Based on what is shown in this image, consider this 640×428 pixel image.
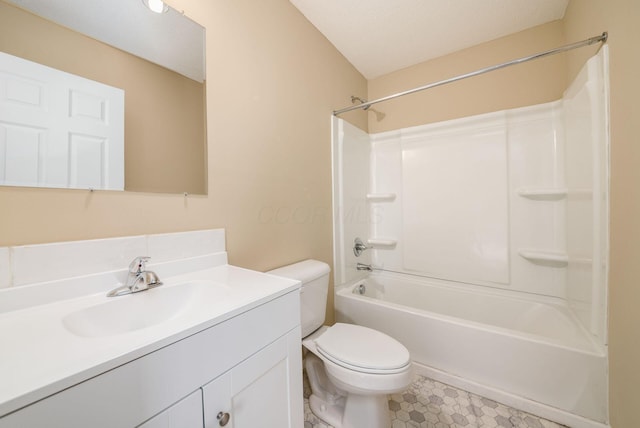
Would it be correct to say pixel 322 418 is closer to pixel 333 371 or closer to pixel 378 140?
pixel 333 371

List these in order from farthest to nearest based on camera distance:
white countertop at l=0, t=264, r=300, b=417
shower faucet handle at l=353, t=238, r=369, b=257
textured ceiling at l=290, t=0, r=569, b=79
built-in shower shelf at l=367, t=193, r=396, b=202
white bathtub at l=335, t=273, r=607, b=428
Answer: built-in shower shelf at l=367, t=193, r=396, b=202 < shower faucet handle at l=353, t=238, r=369, b=257 < textured ceiling at l=290, t=0, r=569, b=79 < white bathtub at l=335, t=273, r=607, b=428 < white countertop at l=0, t=264, r=300, b=417

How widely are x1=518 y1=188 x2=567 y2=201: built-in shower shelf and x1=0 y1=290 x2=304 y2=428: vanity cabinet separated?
70.1 inches

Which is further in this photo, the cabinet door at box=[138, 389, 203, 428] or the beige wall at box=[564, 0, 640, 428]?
the beige wall at box=[564, 0, 640, 428]

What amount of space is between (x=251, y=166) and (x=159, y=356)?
92 cm

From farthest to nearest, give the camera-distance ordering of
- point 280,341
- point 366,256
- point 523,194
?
point 366,256 → point 523,194 → point 280,341

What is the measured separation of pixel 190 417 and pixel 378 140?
2.25 metres

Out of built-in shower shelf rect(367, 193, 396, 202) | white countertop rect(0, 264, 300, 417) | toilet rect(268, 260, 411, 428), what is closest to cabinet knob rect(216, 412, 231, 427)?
white countertop rect(0, 264, 300, 417)

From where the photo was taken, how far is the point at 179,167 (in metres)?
0.96

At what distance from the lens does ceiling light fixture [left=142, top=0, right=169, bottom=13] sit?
88cm

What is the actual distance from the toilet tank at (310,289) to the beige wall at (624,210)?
1.26 m

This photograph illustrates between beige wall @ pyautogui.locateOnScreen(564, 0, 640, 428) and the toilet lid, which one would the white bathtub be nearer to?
Result: beige wall @ pyautogui.locateOnScreen(564, 0, 640, 428)

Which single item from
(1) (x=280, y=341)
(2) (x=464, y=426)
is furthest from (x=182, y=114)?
(2) (x=464, y=426)

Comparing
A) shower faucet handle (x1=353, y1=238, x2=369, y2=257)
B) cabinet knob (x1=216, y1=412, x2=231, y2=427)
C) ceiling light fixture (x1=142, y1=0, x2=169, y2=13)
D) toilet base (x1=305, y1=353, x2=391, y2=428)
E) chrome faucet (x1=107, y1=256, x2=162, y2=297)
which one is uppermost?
ceiling light fixture (x1=142, y1=0, x2=169, y2=13)

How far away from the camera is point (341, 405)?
4.02 feet
